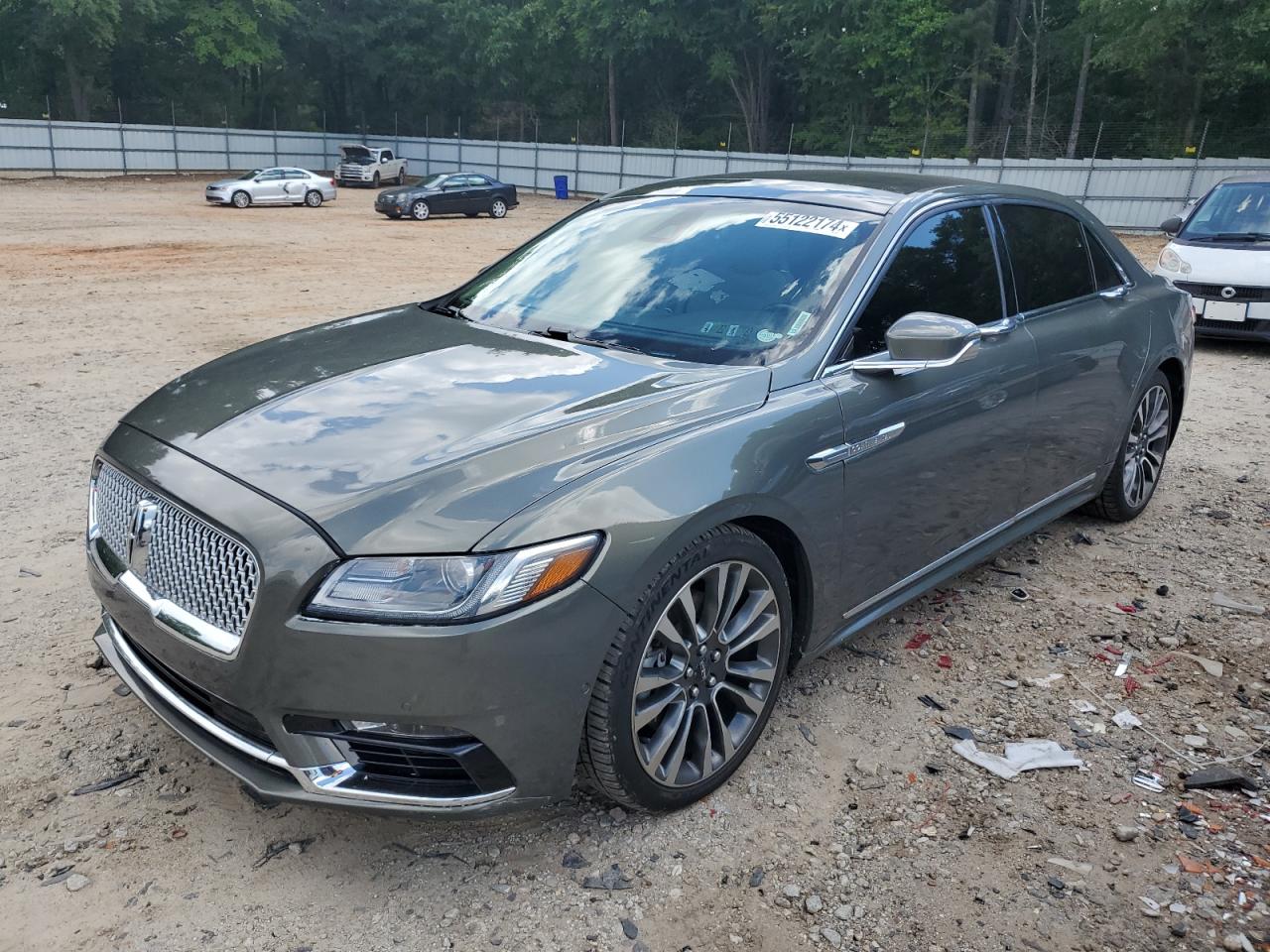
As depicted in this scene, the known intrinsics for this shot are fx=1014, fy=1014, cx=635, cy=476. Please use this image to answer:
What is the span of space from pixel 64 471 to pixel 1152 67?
1650 inches

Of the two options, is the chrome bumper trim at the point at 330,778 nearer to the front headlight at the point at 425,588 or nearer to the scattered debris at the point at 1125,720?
the front headlight at the point at 425,588

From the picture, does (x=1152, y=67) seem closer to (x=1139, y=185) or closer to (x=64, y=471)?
(x=1139, y=185)

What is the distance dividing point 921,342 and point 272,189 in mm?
30964

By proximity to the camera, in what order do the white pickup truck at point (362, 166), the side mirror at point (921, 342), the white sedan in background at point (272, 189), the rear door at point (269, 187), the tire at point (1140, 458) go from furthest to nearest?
the white pickup truck at point (362, 166) → the rear door at point (269, 187) → the white sedan in background at point (272, 189) → the tire at point (1140, 458) → the side mirror at point (921, 342)

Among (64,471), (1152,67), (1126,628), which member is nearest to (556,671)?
(1126,628)

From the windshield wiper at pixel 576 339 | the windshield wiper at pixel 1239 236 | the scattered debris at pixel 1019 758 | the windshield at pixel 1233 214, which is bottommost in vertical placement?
the scattered debris at pixel 1019 758

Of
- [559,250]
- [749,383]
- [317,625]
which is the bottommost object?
[317,625]

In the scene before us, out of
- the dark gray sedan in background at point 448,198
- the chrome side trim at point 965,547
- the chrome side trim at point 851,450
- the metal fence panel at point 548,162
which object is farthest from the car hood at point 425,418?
the dark gray sedan in background at point 448,198

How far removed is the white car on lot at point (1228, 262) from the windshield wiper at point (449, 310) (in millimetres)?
8585

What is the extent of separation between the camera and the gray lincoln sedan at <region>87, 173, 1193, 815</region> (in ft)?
7.84

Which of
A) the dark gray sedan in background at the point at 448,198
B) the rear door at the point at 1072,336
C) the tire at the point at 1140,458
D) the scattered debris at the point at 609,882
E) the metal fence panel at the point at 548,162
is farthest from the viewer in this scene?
the metal fence panel at the point at 548,162

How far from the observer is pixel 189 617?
101 inches

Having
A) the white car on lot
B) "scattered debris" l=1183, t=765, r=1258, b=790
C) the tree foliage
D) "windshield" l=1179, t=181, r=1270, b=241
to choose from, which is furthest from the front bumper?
the tree foliage

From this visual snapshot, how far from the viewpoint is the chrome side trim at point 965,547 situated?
355cm
